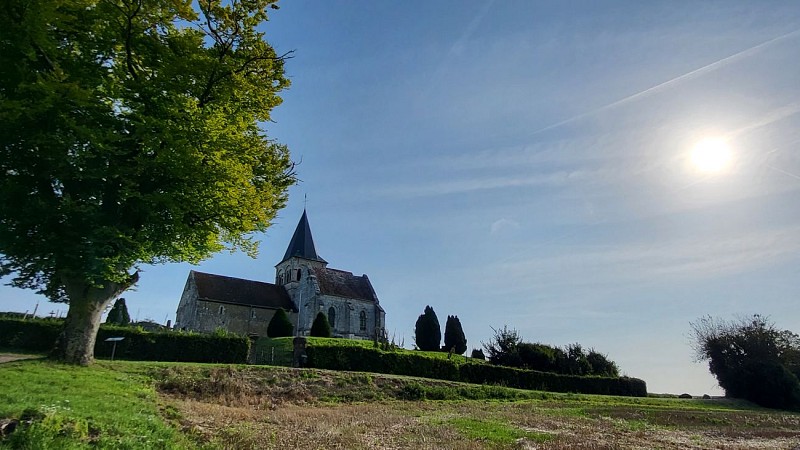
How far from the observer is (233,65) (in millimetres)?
17062

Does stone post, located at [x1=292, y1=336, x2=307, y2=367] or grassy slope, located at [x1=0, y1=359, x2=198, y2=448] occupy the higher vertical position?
stone post, located at [x1=292, y1=336, x2=307, y2=367]

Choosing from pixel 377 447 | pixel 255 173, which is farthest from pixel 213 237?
pixel 377 447

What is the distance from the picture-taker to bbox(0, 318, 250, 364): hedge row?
2419 cm

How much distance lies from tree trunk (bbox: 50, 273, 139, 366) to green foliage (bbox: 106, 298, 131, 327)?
2357 cm

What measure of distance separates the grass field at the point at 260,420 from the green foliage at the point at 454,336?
3642 centimetres

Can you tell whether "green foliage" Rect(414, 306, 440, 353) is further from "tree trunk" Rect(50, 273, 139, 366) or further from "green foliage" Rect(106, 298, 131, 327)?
"tree trunk" Rect(50, 273, 139, 366)

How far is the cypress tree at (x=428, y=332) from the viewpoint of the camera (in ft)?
188

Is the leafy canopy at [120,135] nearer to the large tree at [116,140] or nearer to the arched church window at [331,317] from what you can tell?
the large tree at [116,140]

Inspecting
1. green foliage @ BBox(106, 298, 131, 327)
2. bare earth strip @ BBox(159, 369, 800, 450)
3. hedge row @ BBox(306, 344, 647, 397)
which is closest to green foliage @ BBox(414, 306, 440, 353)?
hedge row @ BBox(306, 344, 647, 397)

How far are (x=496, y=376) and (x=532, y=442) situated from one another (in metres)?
23.6

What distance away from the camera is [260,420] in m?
12.7

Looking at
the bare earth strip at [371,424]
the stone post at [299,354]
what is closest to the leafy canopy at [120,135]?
the bare earth strip at [371,424]

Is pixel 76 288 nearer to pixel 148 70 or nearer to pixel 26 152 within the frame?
pixel 26 152

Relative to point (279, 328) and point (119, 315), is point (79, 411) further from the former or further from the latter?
point (279, 328)
